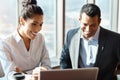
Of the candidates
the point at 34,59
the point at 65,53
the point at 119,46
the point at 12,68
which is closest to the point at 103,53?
the point at 119,46

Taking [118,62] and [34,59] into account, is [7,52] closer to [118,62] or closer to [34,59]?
[34,59]

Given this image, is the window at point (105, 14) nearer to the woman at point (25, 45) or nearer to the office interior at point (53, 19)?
the office interior at point (53, 19)

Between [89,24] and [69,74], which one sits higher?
[89,24]

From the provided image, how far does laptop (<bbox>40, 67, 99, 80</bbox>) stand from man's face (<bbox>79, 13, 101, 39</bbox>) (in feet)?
1.83

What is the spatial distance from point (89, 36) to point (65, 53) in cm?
30

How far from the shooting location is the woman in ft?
6.37

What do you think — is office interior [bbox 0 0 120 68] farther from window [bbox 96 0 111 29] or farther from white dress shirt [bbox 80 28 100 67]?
white dress shirt [bbox 80 28 100 67]

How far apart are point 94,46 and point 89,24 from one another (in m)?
0.24

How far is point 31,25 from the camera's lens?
1.96m

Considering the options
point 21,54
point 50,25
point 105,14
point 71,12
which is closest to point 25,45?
point 21,54

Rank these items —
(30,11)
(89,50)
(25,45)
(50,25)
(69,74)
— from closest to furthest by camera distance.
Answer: (69,74) → (30,11) → (25,45) → (89,50) → (50,25)

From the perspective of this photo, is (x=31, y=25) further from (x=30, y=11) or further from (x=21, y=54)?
(x=21, y=54)

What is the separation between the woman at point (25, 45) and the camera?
1.94 metres

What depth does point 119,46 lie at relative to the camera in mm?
2086
